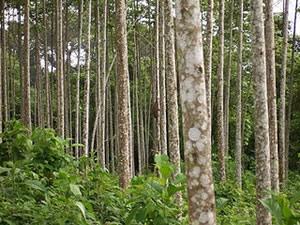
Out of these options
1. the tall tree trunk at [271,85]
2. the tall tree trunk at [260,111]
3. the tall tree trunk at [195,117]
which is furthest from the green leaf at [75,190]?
the tall tree trunk at [271,85]

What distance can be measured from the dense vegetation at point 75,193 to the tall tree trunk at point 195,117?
0.38 meters

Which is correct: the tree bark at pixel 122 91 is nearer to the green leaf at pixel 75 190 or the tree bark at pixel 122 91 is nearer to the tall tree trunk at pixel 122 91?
the tall tree trunk at pixel 122 91

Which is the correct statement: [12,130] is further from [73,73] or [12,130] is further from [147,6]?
[73,73]

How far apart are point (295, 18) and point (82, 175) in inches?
549

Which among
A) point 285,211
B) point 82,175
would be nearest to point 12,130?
point 82,175

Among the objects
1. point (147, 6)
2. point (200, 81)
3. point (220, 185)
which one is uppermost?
point (147, 6)

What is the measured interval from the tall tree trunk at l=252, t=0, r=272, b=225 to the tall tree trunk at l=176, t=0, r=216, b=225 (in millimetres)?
2530

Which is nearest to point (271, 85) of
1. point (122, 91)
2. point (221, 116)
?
point (122, 91)

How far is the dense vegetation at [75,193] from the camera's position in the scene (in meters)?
3.84

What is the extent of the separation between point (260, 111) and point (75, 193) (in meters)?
2.81

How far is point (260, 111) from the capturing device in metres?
5.99

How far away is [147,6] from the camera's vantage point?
21062 millimetres

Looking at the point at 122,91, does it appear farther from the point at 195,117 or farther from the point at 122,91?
the point at 195,117

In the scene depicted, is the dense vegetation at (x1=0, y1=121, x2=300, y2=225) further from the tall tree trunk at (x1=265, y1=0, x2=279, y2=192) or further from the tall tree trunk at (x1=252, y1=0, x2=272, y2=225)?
the tall tree trunk at (x1=265, y1=0, x2=279, y2=192)
